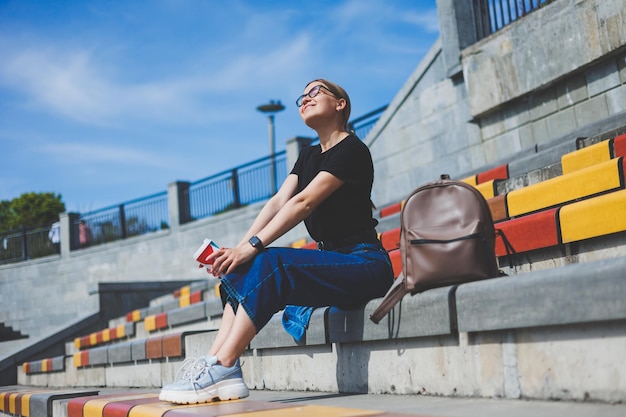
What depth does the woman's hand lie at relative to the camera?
3.01 metres

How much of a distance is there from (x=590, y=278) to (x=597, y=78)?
→ 227 inches

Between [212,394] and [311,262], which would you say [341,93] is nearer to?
[311,262]

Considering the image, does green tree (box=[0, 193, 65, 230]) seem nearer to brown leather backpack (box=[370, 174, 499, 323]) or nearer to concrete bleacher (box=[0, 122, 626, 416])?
concrete bleacher (box=[0, 122, 626, 416])

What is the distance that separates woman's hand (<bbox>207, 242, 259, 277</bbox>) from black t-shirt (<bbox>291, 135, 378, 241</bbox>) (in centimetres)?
43

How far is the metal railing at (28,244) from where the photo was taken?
21.2 metres

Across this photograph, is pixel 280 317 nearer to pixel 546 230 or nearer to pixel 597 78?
pixel 546 230

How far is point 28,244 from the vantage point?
22047mm

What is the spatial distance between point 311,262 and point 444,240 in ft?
2.02

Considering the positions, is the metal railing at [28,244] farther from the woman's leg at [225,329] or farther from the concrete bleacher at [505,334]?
the woman's leg at [225,329]


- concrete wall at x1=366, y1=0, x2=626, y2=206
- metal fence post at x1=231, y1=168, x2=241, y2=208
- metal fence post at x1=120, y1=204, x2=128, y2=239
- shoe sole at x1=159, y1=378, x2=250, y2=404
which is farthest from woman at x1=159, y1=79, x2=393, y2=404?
metal fence post at x1=120, y1=204, x2=128, y2=239

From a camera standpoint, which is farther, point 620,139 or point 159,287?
Answer: point 159,287

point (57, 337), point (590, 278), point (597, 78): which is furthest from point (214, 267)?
point (57, 337)

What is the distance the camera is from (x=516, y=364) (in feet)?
8.00

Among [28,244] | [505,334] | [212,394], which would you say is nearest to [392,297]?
[505,334]
